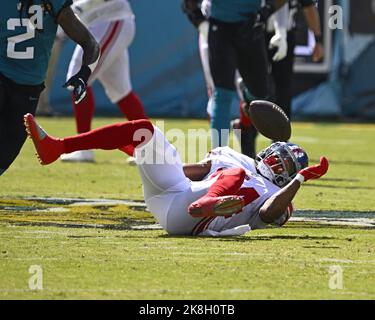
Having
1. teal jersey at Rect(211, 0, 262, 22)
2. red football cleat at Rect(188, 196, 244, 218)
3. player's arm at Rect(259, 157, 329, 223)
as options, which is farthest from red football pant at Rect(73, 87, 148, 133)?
red football cleat at Rect(188, 196, 244, 218)

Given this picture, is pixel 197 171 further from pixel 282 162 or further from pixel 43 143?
pixel 43 143

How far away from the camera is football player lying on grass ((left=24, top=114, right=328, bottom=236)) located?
222 inches

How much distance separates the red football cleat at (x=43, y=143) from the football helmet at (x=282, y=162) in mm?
1034

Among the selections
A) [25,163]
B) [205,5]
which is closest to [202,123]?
[25,163]

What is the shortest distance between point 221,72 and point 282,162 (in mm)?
2199

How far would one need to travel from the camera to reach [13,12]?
6.12m

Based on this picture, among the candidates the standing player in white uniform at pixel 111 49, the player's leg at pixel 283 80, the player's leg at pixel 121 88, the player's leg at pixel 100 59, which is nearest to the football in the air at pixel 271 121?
the player's leg at pixel 283 80

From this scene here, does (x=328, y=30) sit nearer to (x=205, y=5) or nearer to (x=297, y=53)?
(x=297, y=53)

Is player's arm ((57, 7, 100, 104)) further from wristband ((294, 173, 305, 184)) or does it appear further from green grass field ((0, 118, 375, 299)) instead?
wristband ((294, 173, 305, 184))

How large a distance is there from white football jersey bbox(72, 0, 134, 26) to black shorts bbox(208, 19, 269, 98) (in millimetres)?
1463

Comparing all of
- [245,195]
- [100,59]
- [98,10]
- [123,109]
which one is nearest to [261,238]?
[245,195]

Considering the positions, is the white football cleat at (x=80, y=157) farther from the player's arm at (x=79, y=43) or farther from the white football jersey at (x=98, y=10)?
the player's arm at (x=79, y=43)

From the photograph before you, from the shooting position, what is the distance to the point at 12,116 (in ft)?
20.3

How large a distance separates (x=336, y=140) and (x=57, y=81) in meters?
4.49
